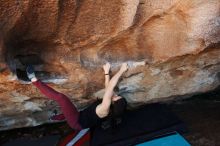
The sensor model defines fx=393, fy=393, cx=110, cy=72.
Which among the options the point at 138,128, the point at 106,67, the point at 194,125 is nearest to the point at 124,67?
the point at 106,67

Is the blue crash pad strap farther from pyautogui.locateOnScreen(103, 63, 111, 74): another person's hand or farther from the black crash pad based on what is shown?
pyautogui.locateOnScreen(103, 63, 111, 74): another person's hand

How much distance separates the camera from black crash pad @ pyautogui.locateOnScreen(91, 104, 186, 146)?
2.29 meters

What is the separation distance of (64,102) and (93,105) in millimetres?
199

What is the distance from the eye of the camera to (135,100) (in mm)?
2572

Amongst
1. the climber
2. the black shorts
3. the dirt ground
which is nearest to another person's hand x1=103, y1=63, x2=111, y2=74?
the climber

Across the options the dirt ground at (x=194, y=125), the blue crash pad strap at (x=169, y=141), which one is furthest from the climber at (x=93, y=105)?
the dirt ground at (x=194, y=125)

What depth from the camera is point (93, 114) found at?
2330 millimetres

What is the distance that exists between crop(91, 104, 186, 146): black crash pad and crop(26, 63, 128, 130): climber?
78 millimetres

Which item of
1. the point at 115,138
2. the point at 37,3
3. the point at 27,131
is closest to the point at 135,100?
the point at 115,138

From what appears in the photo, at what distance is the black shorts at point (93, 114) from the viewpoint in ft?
7.54

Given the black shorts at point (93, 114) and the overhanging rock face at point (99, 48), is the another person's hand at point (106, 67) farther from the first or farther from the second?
the black shorts at point (93, 114)

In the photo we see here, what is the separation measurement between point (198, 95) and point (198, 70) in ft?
1.30

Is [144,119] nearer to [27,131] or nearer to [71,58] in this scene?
[71,58]

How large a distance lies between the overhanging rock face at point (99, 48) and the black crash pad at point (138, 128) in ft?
0.41
